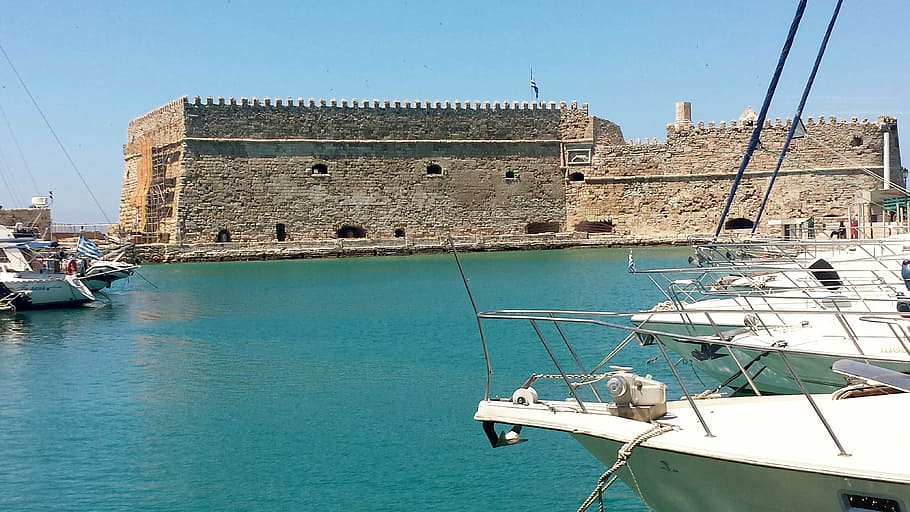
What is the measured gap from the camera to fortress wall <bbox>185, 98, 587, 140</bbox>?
101ft

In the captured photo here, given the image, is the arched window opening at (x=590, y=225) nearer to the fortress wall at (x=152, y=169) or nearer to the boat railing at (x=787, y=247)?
the fortress wall at (x=152, y=169)

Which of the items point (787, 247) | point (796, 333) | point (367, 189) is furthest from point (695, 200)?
point (796, 333)

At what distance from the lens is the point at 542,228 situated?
111ft

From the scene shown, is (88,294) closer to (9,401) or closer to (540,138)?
(9,401)

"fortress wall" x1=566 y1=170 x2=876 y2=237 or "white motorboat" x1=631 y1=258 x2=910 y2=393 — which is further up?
"fortress wall" x1=566 y1=170 x2=876 y2=237

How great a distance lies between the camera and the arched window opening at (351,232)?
32094 millimetres

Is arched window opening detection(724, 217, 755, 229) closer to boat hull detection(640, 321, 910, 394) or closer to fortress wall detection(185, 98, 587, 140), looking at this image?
fortress wall detection(185, 98, 587, 140)

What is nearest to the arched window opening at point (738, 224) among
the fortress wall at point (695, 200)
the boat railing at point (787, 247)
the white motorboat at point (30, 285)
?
the fortress wall at point (695, 200)

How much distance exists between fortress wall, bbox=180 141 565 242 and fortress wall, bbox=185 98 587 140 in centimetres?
35

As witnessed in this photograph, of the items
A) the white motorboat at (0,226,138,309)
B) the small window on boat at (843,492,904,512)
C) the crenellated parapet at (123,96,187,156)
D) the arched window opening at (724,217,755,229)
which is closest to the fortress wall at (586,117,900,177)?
the arched window opening at (724,217,755,229)

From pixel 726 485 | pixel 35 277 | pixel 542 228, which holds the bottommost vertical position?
pixel 726 485

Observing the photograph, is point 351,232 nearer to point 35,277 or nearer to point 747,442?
point 35,277

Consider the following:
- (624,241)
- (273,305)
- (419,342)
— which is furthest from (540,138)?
(419,342)

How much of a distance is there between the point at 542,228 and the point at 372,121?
7089mm
